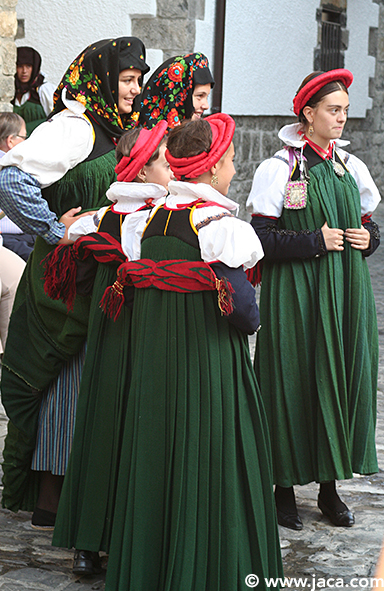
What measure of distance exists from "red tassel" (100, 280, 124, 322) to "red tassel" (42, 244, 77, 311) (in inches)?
9.7

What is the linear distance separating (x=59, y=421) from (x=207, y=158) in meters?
1.28

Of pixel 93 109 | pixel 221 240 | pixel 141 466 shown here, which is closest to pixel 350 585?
pixel 141 466

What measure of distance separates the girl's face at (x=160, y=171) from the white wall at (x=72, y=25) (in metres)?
6.25

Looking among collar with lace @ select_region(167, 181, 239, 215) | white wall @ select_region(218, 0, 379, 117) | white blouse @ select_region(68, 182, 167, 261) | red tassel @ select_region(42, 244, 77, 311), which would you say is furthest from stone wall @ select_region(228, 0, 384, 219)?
collar with lace @ select_region(167, 181, 239, 215)

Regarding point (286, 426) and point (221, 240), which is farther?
point (286, 426)

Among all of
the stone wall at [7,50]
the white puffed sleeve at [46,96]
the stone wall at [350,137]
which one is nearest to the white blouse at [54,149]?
the stone wall at [7,50]

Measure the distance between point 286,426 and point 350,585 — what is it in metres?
0.68

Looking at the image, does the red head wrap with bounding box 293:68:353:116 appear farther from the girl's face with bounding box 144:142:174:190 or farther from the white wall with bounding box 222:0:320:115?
the white wall with bounding box 222:0:320:115

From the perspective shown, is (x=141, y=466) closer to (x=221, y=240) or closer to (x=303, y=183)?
(x=221, y=240)

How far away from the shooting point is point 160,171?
2.92 m

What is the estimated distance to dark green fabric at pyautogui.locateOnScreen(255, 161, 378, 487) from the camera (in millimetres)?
3334

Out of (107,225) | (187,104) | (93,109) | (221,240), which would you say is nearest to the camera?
(221,240)

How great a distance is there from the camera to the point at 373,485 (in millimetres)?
3900

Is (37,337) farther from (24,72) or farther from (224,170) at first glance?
(24,72)
